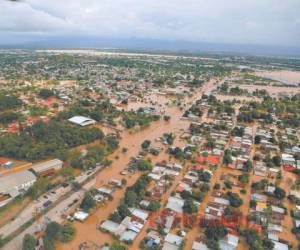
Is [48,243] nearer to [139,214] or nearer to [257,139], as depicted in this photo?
[139,214]

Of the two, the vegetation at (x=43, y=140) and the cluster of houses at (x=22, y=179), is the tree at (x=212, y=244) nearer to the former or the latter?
the cluster of houses at (x=22, y=179)

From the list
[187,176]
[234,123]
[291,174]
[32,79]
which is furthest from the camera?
[32,79]

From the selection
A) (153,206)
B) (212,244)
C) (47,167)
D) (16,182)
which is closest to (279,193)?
(212,244)

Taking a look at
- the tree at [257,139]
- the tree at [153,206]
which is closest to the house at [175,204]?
the tree at [153,206]

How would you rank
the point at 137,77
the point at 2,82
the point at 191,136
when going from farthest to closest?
the point at 137,77
the point at 2,82
the point at 191,136

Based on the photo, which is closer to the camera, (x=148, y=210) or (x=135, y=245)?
(x=135, y=245)

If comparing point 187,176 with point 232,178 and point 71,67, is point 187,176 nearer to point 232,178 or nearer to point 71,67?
point 232,178

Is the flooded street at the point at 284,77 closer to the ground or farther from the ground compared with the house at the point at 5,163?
farther from the ground

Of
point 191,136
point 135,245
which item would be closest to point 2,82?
point 191,136
